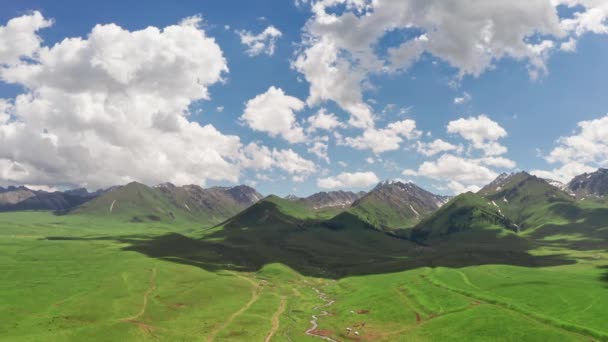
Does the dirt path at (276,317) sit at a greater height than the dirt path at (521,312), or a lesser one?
lesser

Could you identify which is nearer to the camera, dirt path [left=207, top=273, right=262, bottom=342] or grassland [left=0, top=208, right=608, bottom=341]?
grassland [left=0, top=208, right=608, bottom=341]

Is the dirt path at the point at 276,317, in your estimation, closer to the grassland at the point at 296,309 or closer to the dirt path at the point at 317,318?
the grassland at the point at 296,309

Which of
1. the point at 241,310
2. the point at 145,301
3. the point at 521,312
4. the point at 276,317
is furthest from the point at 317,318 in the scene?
the point at 145,301

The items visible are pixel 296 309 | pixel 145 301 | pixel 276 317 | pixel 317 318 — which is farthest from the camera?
pixel 296 309

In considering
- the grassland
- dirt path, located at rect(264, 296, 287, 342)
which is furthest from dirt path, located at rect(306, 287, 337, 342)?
dirt path, located at rect(264, 296, 287, 342)

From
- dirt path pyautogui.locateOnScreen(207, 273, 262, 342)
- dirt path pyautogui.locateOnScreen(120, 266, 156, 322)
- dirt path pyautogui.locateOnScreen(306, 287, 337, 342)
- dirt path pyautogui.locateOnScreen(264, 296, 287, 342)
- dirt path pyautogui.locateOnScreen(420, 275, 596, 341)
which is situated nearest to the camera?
dirt path pyautogui.locateOnScreen(420, 275, 596, 341)

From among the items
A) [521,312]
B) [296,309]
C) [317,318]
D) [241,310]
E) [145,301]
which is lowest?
[296,309]

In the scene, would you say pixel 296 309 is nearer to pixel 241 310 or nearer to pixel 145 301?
pixel 241 310

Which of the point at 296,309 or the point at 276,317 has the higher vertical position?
the point at 276,317

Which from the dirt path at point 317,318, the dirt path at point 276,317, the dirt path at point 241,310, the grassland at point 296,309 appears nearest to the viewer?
the grassland at point 296,309

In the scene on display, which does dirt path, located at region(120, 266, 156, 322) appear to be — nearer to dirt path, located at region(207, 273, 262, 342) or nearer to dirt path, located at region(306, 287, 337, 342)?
dirt path, located at region(207, 273, 262, 342)

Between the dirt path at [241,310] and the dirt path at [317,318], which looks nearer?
the dirt path at [241,310]

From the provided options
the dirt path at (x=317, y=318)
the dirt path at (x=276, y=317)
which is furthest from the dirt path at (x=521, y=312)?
the dirt path at (x=276, y=317)
